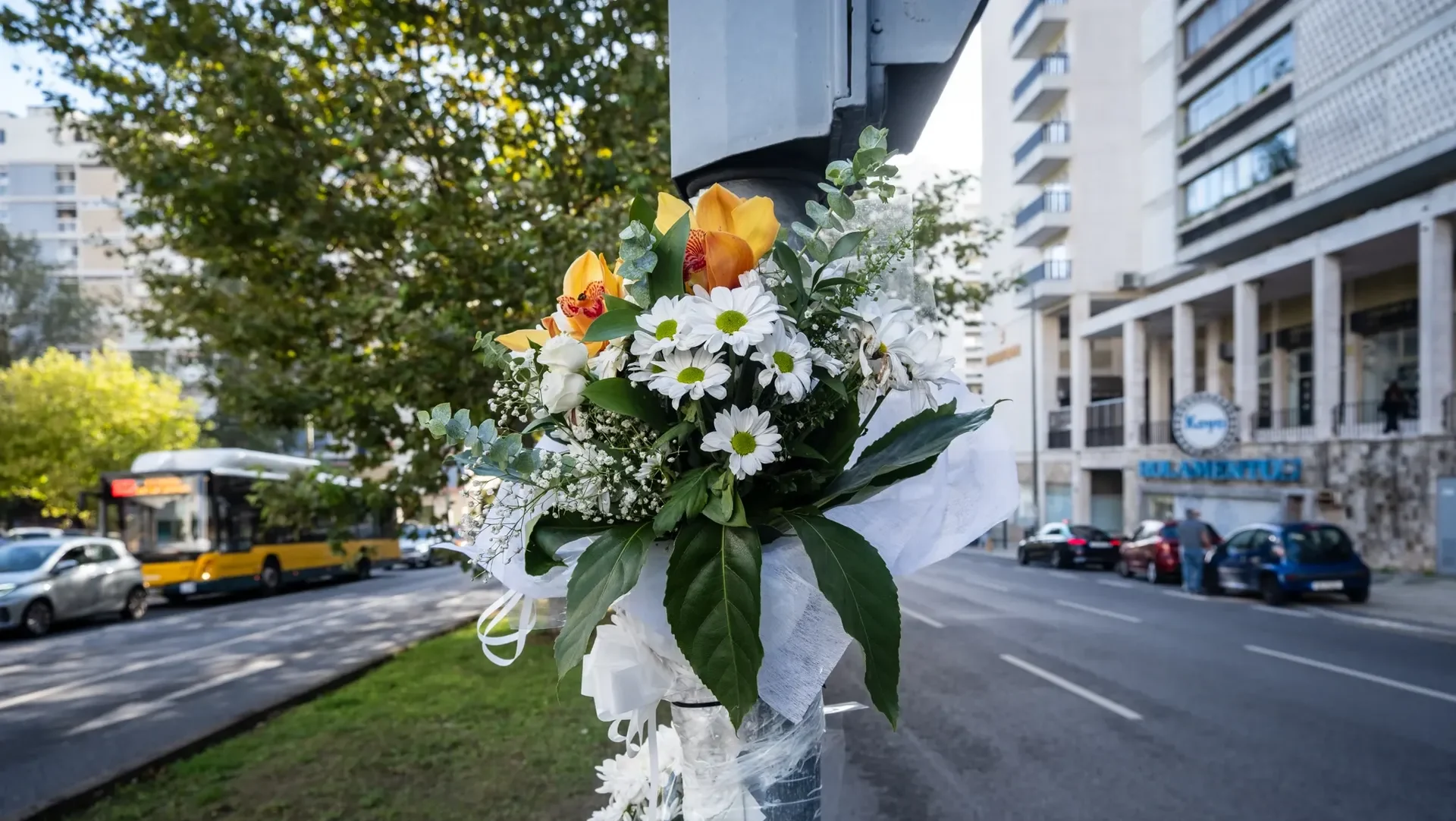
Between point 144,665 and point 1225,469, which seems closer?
point 144,665

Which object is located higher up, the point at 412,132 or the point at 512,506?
the point at 412,132

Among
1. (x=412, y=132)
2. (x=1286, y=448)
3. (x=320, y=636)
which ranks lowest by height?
(x=320, y=636)

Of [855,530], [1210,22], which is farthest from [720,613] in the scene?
[1210,22]

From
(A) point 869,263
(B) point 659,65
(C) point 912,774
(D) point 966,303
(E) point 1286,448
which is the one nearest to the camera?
(A) point 869,263

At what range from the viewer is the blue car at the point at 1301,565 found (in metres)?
17.2

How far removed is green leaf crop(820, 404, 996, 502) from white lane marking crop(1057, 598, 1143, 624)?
47.1 ft

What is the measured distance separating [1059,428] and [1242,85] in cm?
1800

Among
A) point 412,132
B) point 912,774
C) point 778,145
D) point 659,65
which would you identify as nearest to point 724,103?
A: point 778,145

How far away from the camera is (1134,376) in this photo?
123 feet

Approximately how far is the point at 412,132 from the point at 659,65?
7.60 feet

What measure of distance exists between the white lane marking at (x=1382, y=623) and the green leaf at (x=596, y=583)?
15548 millimetres

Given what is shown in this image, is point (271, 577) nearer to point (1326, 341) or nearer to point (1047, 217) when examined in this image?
point (1326, 341)

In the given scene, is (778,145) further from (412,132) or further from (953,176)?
(953,176)

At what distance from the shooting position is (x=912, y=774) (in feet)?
21.7
